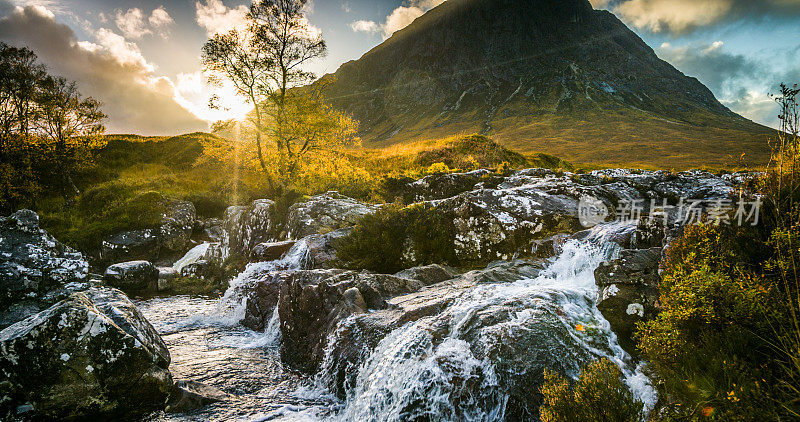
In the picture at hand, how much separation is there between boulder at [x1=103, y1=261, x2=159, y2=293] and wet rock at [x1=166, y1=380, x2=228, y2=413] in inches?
468

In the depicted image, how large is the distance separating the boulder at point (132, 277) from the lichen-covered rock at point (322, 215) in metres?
7.23

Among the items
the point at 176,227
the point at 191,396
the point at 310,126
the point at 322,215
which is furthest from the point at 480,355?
the point at 176,227

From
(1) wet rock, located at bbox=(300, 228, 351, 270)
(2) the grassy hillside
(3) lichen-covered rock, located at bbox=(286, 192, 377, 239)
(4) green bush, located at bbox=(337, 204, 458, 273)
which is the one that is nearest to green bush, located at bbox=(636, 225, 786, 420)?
(4) green bush, located at bbox=(337, 204, 458, 273)

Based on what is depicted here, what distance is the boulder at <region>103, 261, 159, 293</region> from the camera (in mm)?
15836

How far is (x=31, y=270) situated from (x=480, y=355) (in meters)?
11.9

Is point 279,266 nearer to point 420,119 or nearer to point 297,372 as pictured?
point 297,372

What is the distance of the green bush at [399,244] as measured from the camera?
12203 mm

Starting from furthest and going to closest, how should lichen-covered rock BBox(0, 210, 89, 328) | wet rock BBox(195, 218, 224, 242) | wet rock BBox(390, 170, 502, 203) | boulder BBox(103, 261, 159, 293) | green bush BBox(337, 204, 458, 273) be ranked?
wet rock BBox(195, 218, 224, 242) < wet rock BBox(390, 170, 502, 203) < boulder BBox(103, 261, 159, 293) < green bush BBox(337, 204, 458, 273) < lichen-covered rock BBox(0, 210, 89, 328)

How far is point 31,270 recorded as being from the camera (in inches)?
355

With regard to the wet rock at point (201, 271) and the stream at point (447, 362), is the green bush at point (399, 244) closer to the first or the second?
the stream at point (447, 362)

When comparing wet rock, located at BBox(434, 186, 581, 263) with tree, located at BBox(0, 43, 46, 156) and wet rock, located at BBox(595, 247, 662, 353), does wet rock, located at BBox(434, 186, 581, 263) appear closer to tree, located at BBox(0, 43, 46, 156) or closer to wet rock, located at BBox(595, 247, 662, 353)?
wet rock, located at BBox(595, 247, 662, 353)

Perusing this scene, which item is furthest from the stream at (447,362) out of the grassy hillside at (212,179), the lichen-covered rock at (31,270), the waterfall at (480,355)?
the grassy hillside at (212,179)

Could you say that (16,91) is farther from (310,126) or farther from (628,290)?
(628,290)

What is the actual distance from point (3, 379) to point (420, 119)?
659ft
